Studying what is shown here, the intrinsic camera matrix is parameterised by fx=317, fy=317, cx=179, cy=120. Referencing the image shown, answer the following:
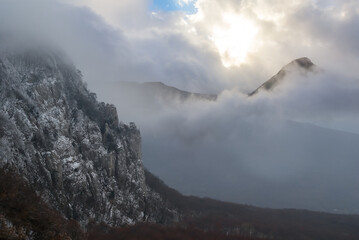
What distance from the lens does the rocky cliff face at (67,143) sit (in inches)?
3996

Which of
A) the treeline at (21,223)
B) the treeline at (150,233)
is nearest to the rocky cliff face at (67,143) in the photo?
the treeline at (150,233)

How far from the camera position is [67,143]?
394ft

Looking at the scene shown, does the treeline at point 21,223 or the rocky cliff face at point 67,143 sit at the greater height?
the rocky cliff face at point 67,143

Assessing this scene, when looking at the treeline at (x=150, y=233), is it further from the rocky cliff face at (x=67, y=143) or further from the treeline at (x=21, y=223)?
the treeline at (x=21, y=223)

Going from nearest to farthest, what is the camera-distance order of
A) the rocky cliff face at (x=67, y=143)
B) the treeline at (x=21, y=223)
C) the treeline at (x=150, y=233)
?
the treeline at (x=21, y=223), the rocky cliff face at (x=67, y=143), the treeline at (x=150, y=233)

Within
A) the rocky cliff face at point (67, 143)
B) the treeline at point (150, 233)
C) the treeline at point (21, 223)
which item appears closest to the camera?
the treeline at point (21, 223)

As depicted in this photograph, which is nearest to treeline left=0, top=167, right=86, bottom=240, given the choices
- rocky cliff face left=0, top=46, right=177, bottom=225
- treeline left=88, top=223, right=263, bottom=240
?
rocky cliff face left=0, top=46, right=177, bottom=225

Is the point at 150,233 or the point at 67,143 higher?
the point at 67,143

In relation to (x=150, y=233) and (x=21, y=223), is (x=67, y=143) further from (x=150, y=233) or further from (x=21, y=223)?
(x=21, y=223)

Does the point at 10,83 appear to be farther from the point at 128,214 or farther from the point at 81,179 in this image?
the point at 128,214

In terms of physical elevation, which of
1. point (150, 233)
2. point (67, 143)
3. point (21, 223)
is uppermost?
point (67, 143)

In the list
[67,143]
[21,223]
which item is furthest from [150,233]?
[21,223]

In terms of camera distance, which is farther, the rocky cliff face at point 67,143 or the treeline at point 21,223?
the rocky cliff face at point 67,143

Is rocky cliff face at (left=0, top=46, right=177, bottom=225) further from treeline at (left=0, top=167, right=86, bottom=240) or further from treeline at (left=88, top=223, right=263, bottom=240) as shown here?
treeline at (left=0, top=167, right=86, bottom=240)
